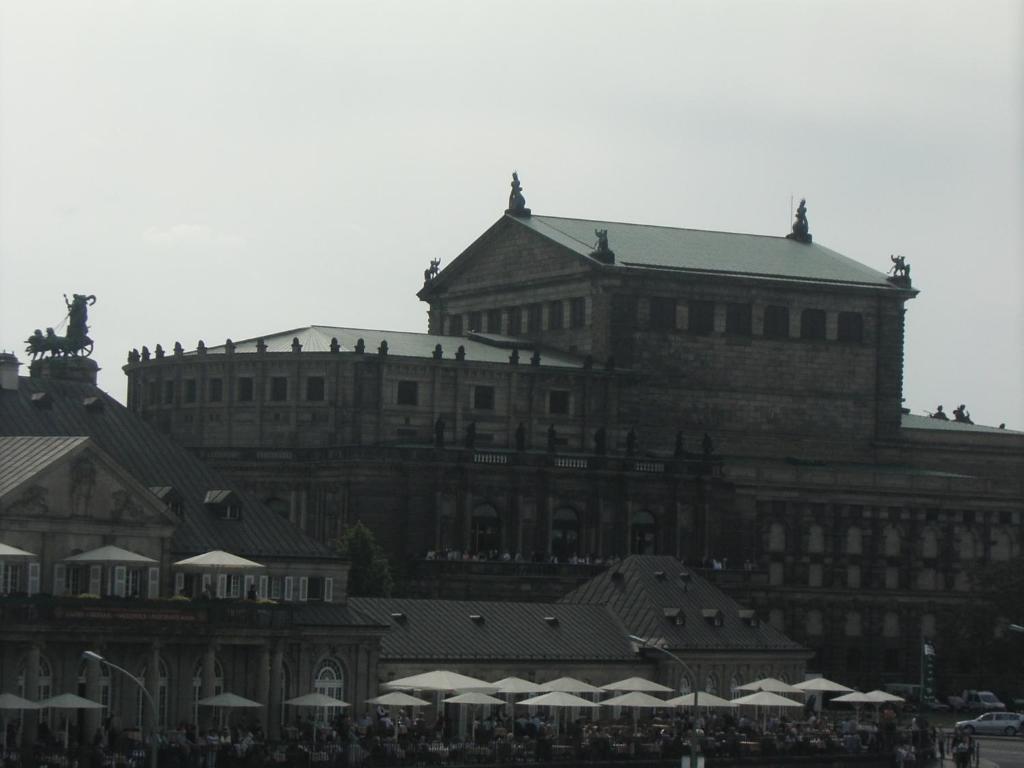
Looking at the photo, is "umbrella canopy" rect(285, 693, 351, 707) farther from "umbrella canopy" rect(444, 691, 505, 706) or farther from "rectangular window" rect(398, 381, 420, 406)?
"rectangular window" rect(398, 381, 420, 406)

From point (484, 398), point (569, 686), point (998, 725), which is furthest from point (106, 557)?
point (484, 398)

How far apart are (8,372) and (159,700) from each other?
18.0 meters

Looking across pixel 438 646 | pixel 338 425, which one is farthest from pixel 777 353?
pixel 438 646

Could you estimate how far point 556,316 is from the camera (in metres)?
197

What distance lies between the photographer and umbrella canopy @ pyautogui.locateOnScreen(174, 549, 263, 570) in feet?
385

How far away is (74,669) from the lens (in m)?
114

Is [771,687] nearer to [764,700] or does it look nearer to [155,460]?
[764,700]

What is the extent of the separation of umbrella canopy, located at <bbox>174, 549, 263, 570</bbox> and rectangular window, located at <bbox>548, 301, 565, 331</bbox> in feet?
261

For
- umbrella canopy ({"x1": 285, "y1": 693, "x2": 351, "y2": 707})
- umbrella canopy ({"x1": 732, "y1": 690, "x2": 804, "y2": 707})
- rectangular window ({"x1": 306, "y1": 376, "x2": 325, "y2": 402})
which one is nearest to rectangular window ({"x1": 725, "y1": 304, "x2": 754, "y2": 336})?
rectangular window ({"x1": 306, "y1": 376, "x2": 325, "y2": 402})

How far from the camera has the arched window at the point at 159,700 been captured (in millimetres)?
115812

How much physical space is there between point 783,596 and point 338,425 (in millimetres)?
31006

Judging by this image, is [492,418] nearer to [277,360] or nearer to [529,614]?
[277,360]

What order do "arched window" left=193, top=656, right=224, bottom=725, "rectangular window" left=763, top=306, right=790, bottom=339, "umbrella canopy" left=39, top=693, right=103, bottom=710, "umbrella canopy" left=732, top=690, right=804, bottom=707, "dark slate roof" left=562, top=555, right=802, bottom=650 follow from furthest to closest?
1. "rectangular window" left=763, top=306, right=790, bottom=339
2. "dark slate roof" left=562, top=555, right=802, bottom=650
3. "umbrella canopy" left=732, top=690, right=804, bottom=707
4. "arched window" left=193, top=656, right=224, bottom=725
5. "umbrella canopy" left=39, top=693, right=103, bottom=710

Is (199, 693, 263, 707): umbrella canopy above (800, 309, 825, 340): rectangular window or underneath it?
underneath
